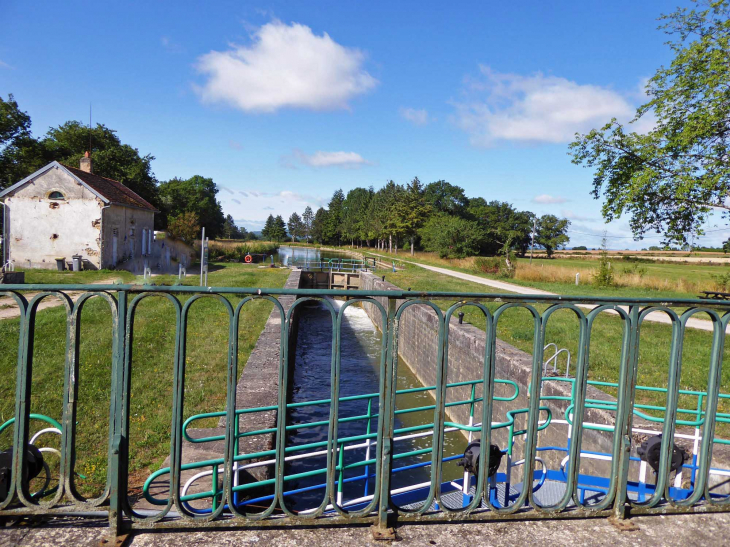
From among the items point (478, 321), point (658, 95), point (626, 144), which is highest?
point (658, 95)

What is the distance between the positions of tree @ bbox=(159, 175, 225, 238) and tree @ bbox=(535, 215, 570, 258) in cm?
5457

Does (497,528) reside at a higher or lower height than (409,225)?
lower

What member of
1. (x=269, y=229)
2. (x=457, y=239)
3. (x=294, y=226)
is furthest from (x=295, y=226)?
(x=457, y=239)

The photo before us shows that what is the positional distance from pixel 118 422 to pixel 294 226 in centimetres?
13598

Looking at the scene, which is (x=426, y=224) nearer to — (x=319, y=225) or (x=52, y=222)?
(x=52, y=222)

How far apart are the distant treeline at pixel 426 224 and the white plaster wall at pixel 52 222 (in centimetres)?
2257

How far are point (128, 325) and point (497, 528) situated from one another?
2.02 metres

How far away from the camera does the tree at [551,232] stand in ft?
284

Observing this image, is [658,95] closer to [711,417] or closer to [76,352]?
[711,417]

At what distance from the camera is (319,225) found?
365ft

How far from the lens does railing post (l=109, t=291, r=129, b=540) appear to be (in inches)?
86.2

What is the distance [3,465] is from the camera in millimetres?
2367

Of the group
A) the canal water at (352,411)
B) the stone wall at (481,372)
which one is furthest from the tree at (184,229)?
the stone wall at (481,372)

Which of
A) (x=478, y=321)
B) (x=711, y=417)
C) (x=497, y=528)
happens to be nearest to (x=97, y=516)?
(x=497, y=528)
